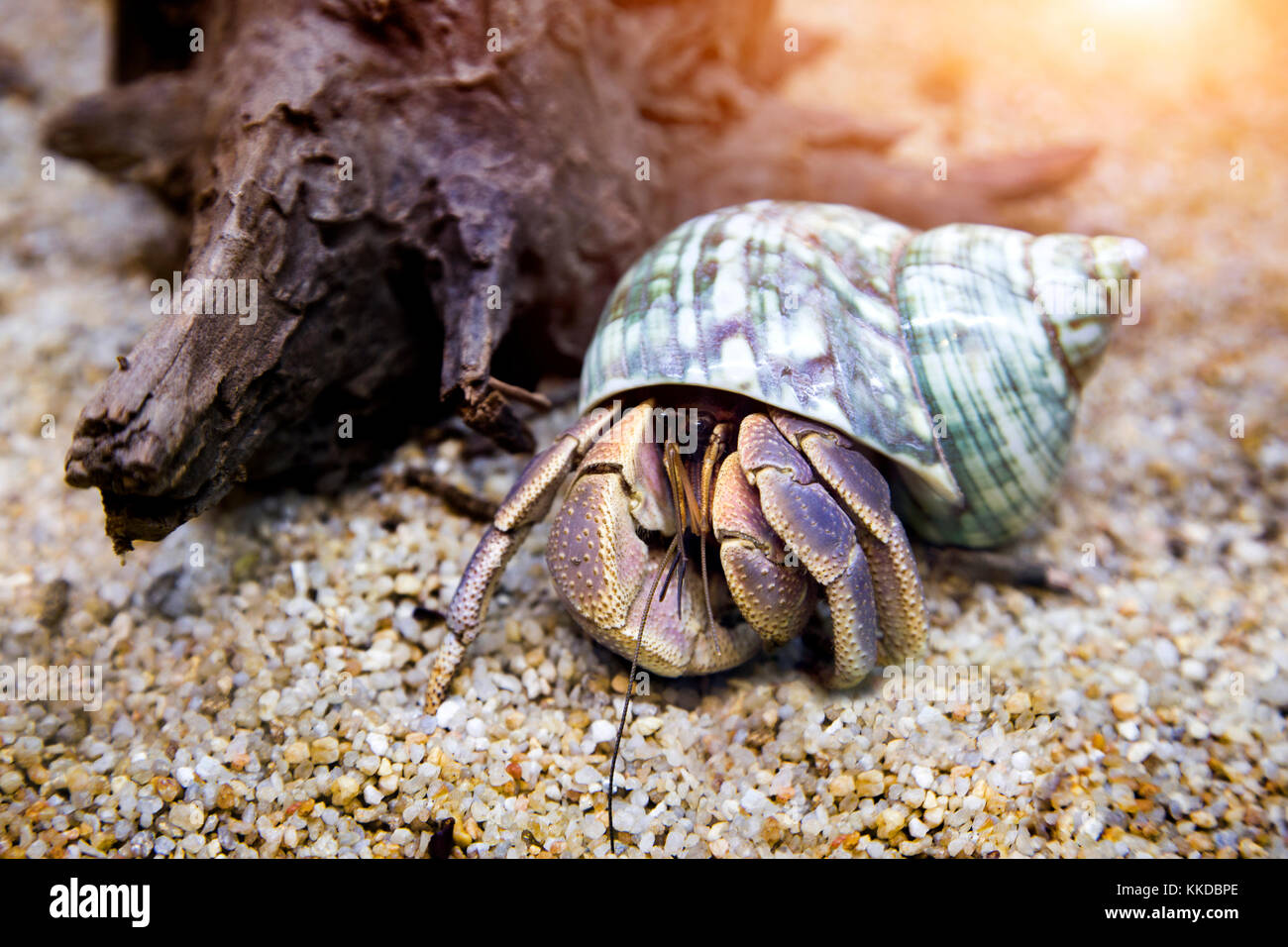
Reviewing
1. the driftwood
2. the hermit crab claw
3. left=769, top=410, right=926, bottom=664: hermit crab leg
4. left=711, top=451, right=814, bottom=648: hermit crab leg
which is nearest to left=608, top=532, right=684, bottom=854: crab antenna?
the hermit crab claw

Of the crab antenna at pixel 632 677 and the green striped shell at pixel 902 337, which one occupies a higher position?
the green striped shell at pixel 902 337

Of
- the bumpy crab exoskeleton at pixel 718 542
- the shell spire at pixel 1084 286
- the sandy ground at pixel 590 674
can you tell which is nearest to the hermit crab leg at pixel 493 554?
the bumpy crab exoskeleton at pixel 718 542

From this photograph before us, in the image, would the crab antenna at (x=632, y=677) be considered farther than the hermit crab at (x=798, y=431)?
No

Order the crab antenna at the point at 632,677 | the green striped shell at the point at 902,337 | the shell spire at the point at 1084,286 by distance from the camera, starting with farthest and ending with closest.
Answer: the shell spire at the point at 1084,286 < the green striped shell at the point at 902,337 < the crab antenna at the point at 632,677

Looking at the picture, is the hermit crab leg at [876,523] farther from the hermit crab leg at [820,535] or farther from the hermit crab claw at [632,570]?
the hermit crab claw at [632,570]

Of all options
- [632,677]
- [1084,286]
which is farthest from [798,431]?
[1084,286]

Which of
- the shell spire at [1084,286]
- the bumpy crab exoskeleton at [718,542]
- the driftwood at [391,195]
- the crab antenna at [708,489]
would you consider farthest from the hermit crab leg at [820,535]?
the shell spire at [1084,286]

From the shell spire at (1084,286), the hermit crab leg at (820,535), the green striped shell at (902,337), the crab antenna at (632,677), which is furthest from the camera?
the shell spire at (1084,286)
